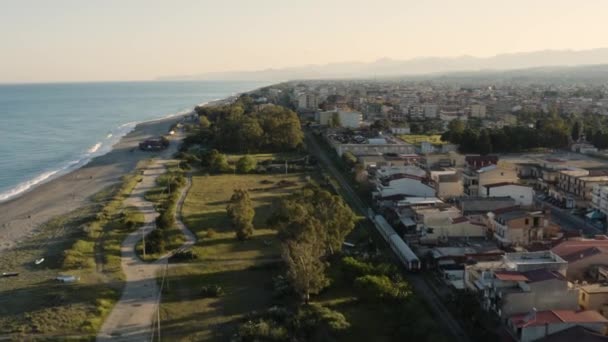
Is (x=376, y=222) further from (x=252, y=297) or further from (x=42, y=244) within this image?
(x=42, y=244)

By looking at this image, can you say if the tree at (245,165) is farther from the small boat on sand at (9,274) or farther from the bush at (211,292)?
the bush at (211,292)

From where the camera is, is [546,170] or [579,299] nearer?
[579,299]

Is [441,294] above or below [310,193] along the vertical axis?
below

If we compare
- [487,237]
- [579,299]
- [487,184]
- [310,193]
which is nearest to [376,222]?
[310,193]

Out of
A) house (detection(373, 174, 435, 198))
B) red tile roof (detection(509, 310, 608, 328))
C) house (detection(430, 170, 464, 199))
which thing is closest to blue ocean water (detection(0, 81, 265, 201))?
house (detection(373, 174, 435, 198))

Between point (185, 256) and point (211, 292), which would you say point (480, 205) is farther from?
point (211, 292)

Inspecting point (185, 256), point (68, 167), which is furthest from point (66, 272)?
point (68, 167)
